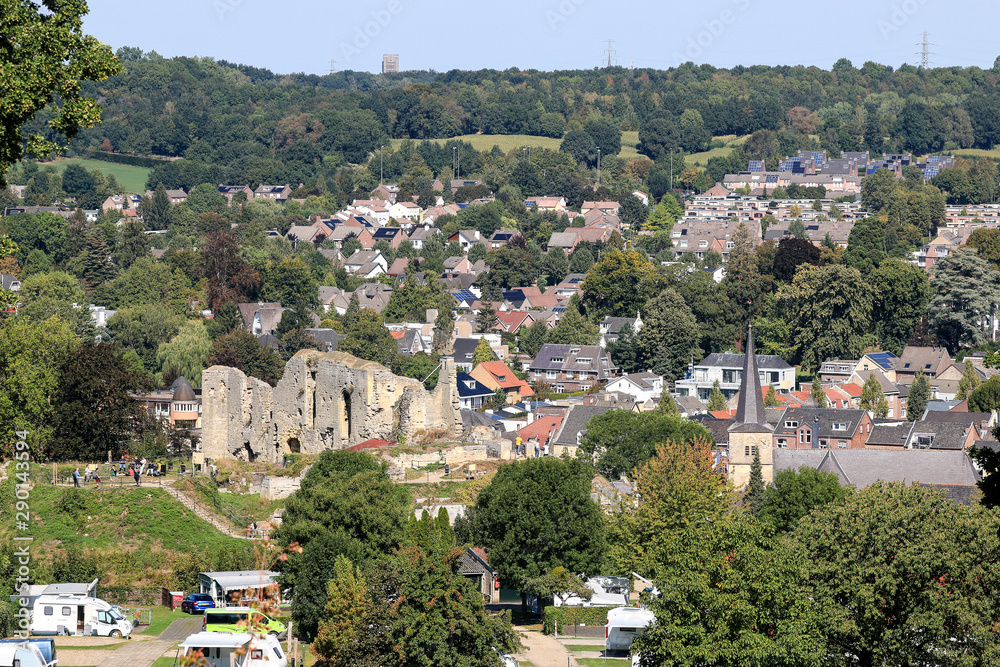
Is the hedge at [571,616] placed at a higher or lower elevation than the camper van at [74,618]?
lower

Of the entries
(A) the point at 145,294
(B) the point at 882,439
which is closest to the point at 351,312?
(A) the point at 145,294

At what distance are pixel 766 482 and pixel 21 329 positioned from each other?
2962 centimetres

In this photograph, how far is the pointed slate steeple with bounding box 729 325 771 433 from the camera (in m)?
65.5

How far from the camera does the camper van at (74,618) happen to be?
2848 centimetres

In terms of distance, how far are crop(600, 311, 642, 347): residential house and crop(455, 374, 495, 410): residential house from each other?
1326 centimetres

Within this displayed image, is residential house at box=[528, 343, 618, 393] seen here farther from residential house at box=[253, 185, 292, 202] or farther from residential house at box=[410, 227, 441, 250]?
residential house at box=[253, 185, 292, 202]

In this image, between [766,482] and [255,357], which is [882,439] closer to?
[766,482]

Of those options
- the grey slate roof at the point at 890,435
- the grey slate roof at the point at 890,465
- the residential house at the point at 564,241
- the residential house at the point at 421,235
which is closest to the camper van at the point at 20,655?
the grey slate roof at the point at 890,465

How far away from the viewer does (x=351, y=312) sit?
354 feet

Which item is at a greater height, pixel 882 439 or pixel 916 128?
pixel 916 128

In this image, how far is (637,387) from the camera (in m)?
93.8

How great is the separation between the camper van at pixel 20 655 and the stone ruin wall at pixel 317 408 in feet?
70.4

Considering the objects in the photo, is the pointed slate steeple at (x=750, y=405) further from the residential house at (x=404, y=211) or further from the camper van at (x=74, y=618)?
the residential house at (x=404, y=211)

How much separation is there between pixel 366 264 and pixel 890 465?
83739 millimetres
